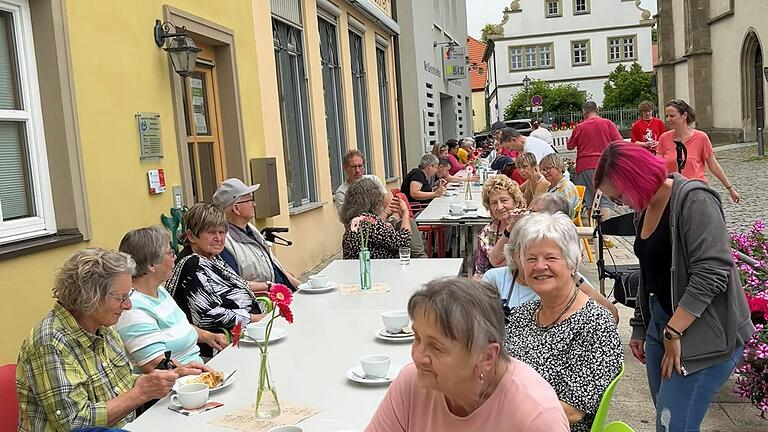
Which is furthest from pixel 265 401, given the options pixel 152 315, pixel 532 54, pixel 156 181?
pixel 532 54

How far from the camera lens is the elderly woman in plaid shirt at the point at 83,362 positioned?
2.47 metres

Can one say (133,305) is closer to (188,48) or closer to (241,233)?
(241,233)

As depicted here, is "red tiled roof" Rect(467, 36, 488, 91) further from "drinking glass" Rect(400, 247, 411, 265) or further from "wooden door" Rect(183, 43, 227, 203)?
"drinking glass" Rect(400, 247, 411, 265)

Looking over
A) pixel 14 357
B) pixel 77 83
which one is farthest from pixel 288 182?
pixel 14 357

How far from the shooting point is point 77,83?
4.31m

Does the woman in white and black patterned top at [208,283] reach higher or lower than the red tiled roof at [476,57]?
lower

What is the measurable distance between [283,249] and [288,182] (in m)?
0.97

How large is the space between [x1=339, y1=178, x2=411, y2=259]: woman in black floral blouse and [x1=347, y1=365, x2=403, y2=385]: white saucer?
2480 mm

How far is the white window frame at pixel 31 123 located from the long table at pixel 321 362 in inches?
60.4

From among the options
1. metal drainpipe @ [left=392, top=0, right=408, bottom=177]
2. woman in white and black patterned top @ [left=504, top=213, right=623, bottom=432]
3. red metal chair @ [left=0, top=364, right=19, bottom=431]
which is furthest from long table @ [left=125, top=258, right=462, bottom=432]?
metal drainpipe @ [left=392, top=0, right=408, bottom=177]

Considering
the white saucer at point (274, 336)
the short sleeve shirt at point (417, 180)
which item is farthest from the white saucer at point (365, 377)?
the short sleeve shirt at point (417, 180)

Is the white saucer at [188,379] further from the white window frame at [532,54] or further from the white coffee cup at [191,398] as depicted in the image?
the white window frame at [532,54]

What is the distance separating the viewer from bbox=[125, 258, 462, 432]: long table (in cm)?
240

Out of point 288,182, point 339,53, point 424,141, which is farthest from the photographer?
point 424,141
